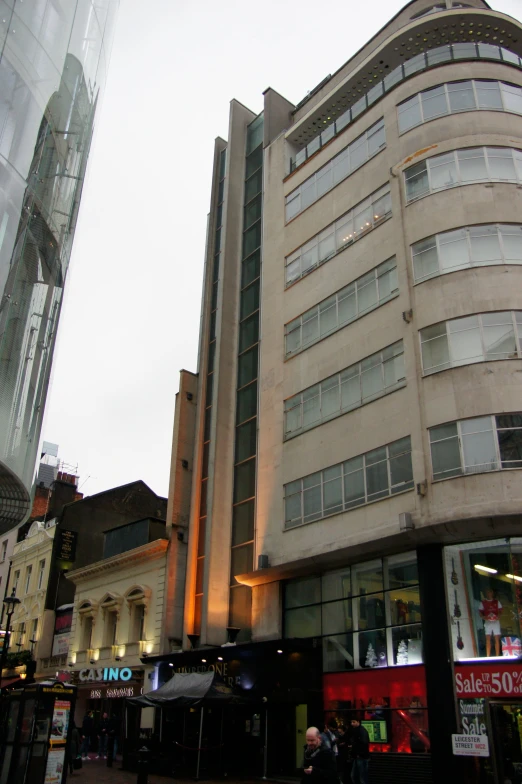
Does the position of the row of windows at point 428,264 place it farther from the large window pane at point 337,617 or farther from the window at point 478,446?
the large window pane at point 337,617

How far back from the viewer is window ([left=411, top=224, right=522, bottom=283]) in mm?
22906

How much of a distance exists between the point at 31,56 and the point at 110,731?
2700cm

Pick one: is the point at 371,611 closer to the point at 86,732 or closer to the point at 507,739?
the point at 507,739

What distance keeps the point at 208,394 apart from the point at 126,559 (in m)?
9.53

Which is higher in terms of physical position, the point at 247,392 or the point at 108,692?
the point at 247,392

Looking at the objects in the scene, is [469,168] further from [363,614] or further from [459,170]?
[363,614]

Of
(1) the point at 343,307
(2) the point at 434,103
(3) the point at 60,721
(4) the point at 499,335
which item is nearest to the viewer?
(3) the point at 60,721

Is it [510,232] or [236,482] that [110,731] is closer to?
[236,482]

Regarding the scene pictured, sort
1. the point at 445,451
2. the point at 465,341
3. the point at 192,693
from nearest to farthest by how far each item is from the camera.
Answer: the point at 445,451, the point at 465,341, the point at 192,693

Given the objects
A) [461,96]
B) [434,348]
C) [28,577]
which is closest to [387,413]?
[434,348]

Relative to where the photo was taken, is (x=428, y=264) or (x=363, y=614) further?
(x=428, y=264)

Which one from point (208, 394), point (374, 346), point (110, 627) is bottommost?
point (110, 627)

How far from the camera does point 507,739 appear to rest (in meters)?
18.2

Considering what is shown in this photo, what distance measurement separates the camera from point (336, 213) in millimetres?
29922
